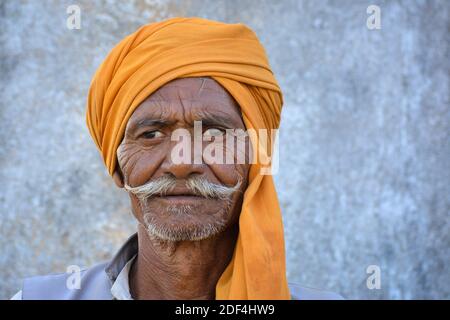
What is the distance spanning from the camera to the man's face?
9.01ft

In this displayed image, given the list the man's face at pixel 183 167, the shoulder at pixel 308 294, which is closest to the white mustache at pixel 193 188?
the man's face at pixel 183 167

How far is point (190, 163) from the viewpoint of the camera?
272 centimetres

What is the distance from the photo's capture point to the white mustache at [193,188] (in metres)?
2.74

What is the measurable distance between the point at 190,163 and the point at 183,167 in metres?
0.03

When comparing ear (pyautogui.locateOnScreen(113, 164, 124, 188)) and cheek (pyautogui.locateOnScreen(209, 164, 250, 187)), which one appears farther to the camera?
ear (pyautogui.locateOnScreen(113, 164, 124, 188))

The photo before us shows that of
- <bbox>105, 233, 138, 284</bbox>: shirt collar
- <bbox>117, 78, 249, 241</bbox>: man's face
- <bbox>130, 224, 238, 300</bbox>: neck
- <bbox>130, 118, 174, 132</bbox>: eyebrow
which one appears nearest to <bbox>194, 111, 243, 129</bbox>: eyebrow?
<bbox>117, 78, 249, 241</bbox>: man's face

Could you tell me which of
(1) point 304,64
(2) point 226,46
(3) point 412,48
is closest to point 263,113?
(2) point 226,46

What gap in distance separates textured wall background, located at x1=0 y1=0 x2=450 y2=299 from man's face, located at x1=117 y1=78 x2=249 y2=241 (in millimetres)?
2093

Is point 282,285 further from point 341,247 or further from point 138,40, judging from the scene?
point 341,247

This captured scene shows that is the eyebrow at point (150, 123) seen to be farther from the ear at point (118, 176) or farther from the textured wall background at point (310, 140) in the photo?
the textured wall background at point (310, 140)

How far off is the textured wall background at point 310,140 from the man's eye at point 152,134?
2.13 meters

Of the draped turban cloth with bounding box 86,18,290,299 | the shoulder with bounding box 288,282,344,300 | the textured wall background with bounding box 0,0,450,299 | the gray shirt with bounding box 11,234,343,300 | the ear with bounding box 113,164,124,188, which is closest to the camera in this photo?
the draped turban cloth with bounding box 86,18,290,299

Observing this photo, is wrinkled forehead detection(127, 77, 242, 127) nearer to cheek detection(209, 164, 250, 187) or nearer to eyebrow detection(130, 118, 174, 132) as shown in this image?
eyebrow detection(130, 118, 174, 132)

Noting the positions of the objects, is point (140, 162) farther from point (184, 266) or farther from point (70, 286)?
point (70, 286)
